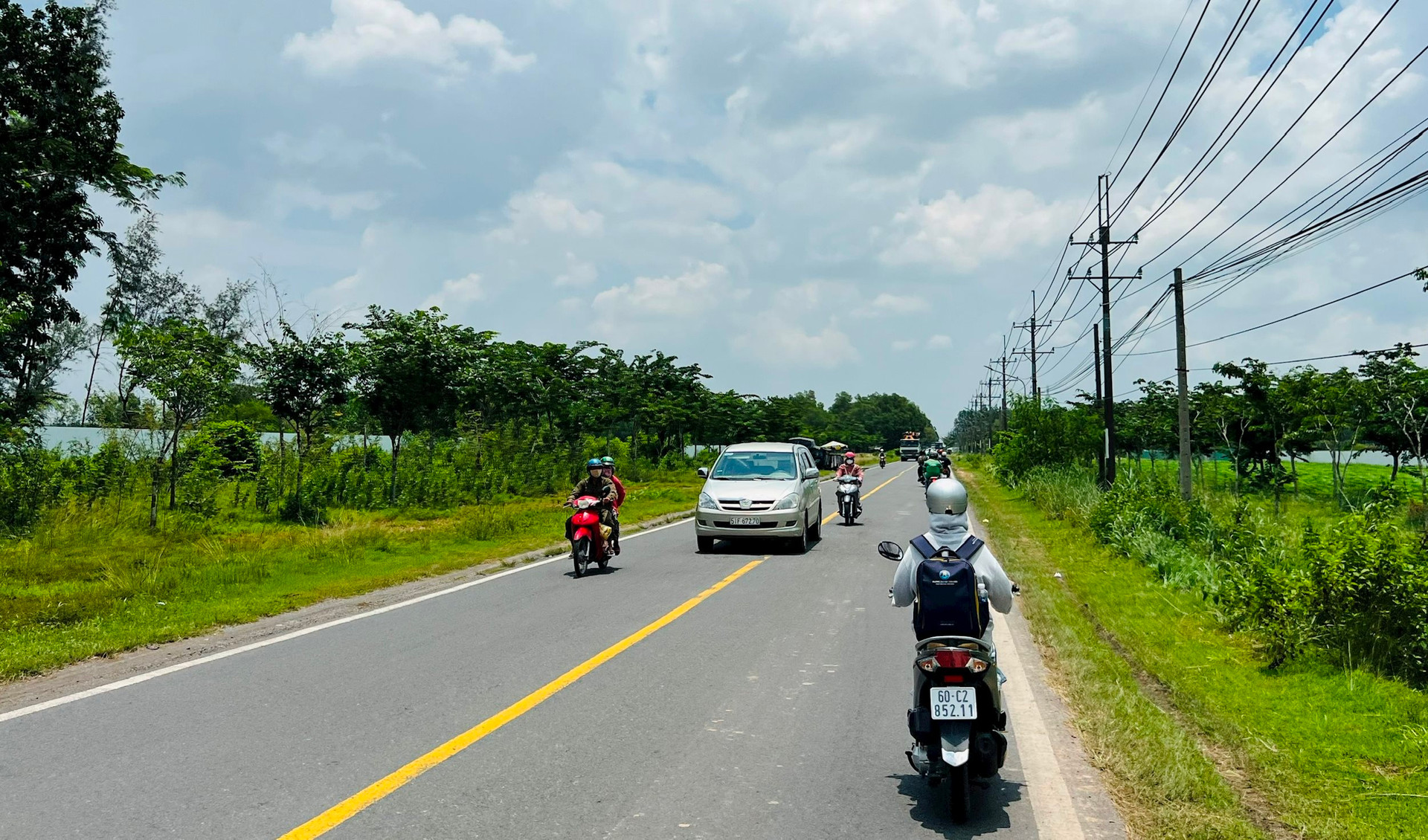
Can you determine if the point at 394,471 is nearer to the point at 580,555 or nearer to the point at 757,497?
the point at 757,497

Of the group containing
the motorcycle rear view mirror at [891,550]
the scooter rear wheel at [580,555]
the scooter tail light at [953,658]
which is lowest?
the scooter rear wheel at [580,555]

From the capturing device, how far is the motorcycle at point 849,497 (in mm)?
22609

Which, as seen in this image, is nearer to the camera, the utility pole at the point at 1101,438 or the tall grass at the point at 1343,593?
the tall grass at the point at 1343,593

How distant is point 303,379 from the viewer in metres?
23.7

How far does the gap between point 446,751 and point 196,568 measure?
9.67 m

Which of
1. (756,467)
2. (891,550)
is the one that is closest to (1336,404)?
(756,467)

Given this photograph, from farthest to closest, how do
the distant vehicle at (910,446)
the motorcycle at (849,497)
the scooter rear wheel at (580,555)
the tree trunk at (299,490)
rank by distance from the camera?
the distant vehicle at (910,446)
the motorcycle at (849,497)
the tree trunk at (299,490)
the scooter rear wheel at (580,555)

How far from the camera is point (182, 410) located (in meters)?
19.4

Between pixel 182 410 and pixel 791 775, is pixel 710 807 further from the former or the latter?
pixel 182 410

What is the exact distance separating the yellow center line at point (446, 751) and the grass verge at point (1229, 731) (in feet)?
11.7

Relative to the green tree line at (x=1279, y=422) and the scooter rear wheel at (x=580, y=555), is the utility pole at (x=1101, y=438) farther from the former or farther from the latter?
the scooter rear wheel at (x=580, y=555)

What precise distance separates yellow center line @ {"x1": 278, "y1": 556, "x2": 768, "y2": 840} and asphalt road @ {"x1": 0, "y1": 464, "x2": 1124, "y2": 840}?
18 mm

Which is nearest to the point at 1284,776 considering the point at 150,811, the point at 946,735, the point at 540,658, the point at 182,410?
the point at 946,735

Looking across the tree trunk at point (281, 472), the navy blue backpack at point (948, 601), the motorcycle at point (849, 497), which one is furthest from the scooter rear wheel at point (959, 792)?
the tree trunk at point (281, 472)
